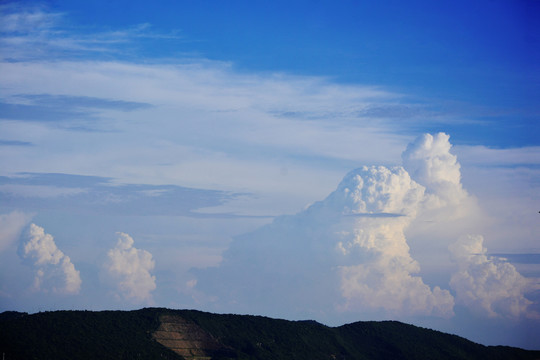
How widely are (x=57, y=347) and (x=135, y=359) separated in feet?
72.8

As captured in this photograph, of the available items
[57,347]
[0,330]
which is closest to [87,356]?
[57,347]

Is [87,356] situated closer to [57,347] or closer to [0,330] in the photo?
[57,347]

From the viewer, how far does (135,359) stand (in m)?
198

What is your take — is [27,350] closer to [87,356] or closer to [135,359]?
[87,356]

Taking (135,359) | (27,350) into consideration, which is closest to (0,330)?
(27,350)

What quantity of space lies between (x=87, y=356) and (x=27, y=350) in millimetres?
16149

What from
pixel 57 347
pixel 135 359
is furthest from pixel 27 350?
pixel 135 359

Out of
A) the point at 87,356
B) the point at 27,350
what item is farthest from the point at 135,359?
the point at 27,350

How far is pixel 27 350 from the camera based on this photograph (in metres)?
187

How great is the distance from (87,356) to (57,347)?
9085 mm

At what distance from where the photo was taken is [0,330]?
19612cm

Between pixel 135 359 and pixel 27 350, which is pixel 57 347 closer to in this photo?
pixel 27 350

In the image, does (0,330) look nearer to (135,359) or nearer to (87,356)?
(87,356)

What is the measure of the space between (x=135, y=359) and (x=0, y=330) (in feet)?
129
